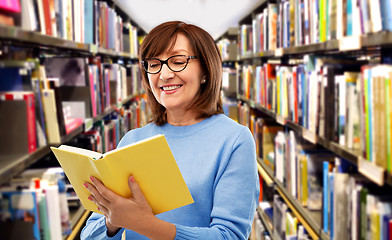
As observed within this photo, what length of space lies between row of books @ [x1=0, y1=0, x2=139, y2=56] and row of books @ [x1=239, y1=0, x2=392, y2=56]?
1.17m

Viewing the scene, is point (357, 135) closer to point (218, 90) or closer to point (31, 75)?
point (218, 90)

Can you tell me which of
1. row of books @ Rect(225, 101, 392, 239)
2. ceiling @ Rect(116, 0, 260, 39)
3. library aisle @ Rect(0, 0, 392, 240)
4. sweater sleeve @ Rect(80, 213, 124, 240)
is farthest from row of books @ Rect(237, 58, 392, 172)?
ceiling @ Rect(116, 0, 260, 39)

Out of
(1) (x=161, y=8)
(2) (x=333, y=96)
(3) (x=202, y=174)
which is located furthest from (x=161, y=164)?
(1) (x=161, y=8)

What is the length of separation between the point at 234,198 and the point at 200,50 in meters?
0.47

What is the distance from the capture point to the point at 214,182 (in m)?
1.08

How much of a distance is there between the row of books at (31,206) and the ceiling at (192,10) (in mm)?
4410

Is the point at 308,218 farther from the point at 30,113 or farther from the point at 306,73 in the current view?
the point at 30,113

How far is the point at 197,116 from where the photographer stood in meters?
1.22

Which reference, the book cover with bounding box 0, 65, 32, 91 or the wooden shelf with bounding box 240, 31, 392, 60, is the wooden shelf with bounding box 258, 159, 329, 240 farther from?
the book cover with bounding box 0, 65, 32, 91

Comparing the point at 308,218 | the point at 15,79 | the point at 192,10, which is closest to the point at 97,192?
the point at 15,79

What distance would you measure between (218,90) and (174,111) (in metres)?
0.17

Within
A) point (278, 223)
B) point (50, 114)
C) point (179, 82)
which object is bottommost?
point (278, 223)

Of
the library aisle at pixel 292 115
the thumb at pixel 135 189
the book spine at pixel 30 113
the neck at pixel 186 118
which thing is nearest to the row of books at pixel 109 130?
the library aisle at pixel 292 115

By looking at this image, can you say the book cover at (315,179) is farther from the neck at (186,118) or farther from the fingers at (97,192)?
the fingers at (97,192)
